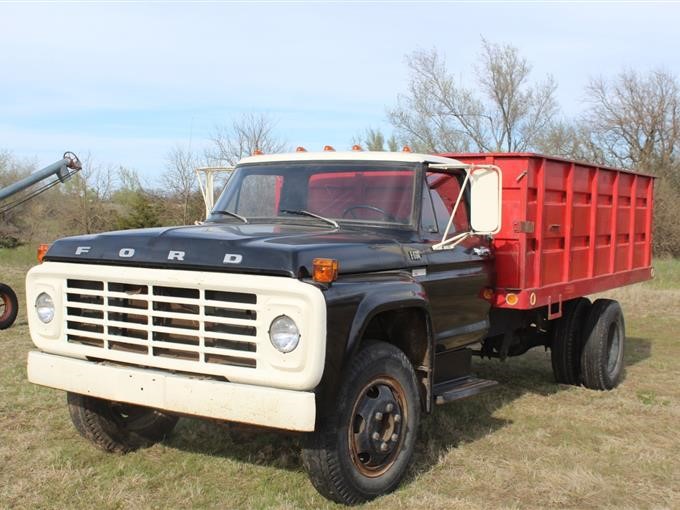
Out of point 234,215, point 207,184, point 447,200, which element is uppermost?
point 207,184

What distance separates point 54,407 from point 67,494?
1995 mm

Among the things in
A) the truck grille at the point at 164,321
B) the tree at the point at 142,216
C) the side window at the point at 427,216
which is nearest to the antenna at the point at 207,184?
the side window at the point at 427,216

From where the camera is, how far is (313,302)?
3.62 metres

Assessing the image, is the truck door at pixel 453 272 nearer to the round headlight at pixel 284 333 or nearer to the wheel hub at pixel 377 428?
the wheel hub at pixel 377 428

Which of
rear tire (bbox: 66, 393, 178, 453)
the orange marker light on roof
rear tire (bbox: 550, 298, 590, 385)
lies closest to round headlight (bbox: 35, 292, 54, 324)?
rear tire (bbox: 66, 393, 178, 453)

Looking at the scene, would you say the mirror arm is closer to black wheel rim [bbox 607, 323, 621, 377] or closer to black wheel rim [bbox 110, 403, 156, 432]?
black wheel rim [bbox 110, 403, 156, 432]

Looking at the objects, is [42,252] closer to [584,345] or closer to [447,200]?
[447,200]

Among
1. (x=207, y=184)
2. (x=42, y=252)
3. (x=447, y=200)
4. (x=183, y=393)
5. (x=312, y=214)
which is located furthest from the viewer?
(x=207, y=184)

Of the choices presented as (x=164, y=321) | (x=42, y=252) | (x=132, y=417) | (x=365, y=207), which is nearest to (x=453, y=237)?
(x=365, y=207)

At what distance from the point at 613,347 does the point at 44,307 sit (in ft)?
18.6

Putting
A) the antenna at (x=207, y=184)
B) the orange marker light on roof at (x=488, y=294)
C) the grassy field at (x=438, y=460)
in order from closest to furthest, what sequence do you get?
the grassy field at (x=438, y=460), the orange marker light on roof at (x=488, y=294), the antenna at (x=207, y=184)

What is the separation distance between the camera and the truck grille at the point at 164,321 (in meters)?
3.82

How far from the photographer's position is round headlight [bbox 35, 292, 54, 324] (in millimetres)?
4461

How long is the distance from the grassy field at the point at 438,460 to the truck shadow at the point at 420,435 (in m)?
0.01
